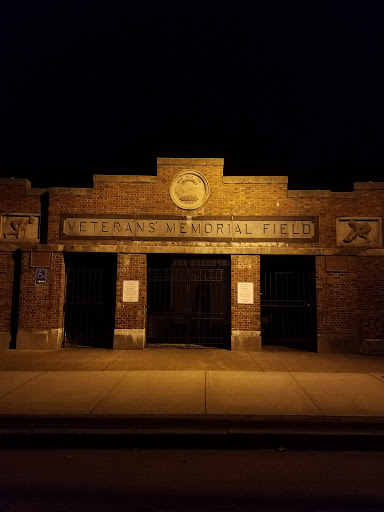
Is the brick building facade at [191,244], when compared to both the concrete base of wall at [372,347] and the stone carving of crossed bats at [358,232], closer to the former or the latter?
the stone carving of crossed bats at [358,232]

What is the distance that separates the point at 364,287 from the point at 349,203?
2.56m

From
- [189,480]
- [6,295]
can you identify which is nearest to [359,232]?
[189,480]

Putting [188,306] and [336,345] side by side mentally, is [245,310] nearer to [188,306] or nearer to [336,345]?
[188,306]

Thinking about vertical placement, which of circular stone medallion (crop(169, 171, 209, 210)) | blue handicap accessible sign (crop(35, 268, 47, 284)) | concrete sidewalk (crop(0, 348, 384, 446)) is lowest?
concrete sidewalk (crop(0, 348, 384, 446))

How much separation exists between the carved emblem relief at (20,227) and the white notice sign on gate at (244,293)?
6.44 metres

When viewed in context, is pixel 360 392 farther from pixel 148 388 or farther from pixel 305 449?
pixel 148 388

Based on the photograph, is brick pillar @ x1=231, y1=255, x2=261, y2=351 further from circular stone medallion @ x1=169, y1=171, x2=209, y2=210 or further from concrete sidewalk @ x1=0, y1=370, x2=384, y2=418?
concrete sidewalk @ x1=0, y1=370, x2=384, y2=418

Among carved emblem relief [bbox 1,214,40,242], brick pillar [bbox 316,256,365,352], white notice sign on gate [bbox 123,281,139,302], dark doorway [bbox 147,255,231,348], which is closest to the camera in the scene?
brick pillar [bbox 316,256,365,352]

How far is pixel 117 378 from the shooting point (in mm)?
6430

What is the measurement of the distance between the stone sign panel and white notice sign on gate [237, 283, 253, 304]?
1364 millimetres

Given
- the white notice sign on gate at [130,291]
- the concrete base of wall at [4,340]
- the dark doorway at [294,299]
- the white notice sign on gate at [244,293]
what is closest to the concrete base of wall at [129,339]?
the white notice sign on gate at [130,291]

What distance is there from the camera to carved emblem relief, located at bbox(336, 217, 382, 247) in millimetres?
9969

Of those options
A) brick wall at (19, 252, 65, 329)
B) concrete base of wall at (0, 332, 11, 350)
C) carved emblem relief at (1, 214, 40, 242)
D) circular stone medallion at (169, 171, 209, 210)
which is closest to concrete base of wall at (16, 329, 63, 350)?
brick wall at (19, 252, 65, 329)

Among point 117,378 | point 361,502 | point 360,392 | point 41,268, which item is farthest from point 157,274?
point 361,502
